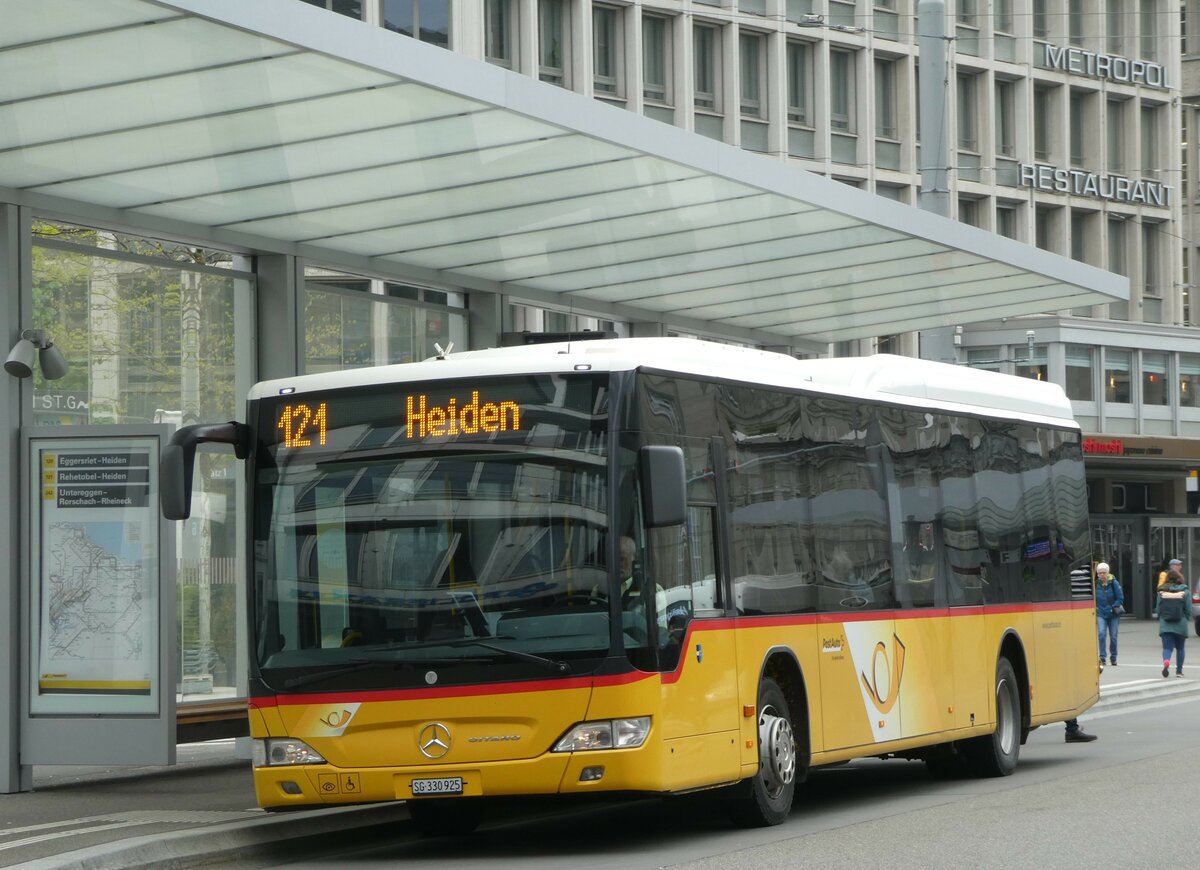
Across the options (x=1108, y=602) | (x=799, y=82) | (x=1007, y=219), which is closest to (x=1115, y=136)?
(x=1007, y=219)

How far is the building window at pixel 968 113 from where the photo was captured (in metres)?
54.0

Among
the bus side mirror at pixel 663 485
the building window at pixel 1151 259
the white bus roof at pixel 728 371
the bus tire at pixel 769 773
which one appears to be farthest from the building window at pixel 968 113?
the bus side mirror at pixel 663 485

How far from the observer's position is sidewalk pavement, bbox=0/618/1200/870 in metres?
10.5

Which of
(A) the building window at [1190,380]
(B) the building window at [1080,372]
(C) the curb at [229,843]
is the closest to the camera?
(C) the curb at [229,843]

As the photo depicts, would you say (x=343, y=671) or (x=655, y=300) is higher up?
(x=655, y=300)

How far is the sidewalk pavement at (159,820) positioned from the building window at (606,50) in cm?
2807

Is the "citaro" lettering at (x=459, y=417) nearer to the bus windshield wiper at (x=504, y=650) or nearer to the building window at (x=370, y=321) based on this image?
the bus windshield wiper at (x=504, y=650)

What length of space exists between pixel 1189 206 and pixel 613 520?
5706cm

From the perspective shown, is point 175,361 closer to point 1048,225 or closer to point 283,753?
point 283,753

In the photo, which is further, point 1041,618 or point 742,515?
point 1041,618

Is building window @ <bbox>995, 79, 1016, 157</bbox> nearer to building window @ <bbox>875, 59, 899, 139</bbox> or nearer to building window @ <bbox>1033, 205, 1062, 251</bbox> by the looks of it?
building window @ <bbox>1033, 205, 1062, 251</bbox>

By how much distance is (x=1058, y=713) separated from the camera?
17516mm

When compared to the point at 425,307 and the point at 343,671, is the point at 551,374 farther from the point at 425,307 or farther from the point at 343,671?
the point at 425,307

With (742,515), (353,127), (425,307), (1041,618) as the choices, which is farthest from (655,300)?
(742,515)
